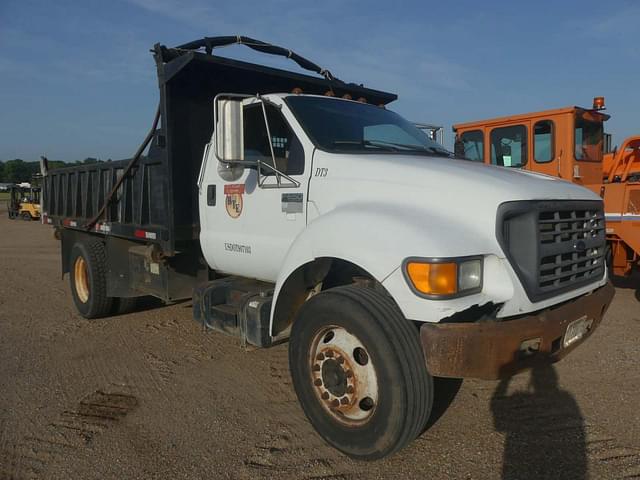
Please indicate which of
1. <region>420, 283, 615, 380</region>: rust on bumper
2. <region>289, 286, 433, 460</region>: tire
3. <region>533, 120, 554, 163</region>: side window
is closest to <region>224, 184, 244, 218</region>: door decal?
<region>289, 286, 433, 460</region>: tire

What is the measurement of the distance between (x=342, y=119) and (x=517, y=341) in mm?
2234

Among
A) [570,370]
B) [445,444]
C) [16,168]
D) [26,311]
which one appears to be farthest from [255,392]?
[16,168]

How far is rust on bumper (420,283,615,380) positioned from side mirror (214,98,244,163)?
180 centimetres

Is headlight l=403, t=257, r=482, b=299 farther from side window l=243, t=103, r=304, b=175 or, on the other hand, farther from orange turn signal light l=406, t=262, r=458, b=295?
side window l=243, t=103, r=304, b=175

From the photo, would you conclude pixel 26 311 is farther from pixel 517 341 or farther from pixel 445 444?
pixel 517 341

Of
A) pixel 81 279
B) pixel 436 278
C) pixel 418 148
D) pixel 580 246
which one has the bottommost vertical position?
pixel 81 279

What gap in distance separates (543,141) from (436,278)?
20.6 ft

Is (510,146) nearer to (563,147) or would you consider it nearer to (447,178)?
(563,147)

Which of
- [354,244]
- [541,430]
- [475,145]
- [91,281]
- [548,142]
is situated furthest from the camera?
[475,145]

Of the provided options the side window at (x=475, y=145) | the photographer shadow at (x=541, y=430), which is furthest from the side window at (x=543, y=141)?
the photographer shadow at (x=541, y=430)

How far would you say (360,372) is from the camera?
3.08 m

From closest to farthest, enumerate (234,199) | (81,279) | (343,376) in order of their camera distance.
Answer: (343,376) → (234,199) → (81,279)

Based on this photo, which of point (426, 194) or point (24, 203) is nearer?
point (426, 194)

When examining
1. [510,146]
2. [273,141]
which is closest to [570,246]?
[273,141]
